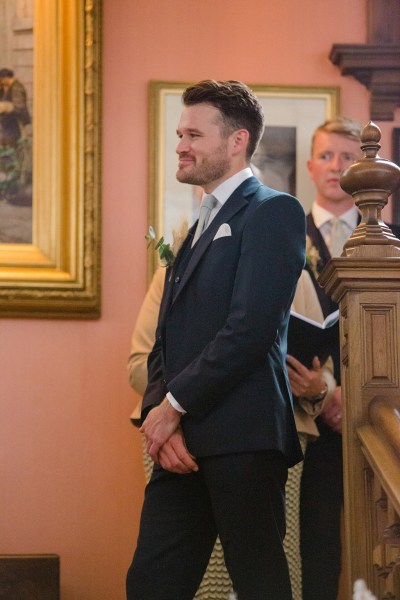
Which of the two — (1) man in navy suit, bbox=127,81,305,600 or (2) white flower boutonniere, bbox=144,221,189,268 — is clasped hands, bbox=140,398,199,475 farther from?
(2) white flower boutonniere, bbox=144,221,189,268

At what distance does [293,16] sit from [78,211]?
1.34m

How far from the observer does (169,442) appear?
2434mm

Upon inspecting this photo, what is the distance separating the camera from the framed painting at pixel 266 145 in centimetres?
438

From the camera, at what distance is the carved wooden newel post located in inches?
89.5

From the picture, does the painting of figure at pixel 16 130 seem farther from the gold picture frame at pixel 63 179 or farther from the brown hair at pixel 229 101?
the brown hair at pixel 229 101

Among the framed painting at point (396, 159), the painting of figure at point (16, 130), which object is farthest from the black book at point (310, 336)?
the painting of figure at point (16, 130)

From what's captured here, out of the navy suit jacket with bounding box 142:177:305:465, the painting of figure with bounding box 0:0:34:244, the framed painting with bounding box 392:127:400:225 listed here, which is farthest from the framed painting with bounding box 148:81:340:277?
the navy suit jacket with bounding box 142:177:305:465

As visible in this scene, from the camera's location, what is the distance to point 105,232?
4379mm

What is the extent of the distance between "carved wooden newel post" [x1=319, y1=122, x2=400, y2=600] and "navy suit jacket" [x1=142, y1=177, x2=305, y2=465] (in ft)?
0.54

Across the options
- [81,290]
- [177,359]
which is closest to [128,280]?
[81,290]

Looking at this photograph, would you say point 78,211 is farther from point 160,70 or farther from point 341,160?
point 341,160

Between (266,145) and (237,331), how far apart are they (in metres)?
2.24

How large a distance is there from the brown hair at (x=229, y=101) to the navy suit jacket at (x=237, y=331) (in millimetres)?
204

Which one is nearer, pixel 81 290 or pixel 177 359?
pixel 177 359
